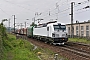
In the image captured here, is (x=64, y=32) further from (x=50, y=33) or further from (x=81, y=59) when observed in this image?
(x=81, y=59)

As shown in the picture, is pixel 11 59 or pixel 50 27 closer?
pixel 11 59

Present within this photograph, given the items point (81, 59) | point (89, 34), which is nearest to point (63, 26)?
point (81, 59)

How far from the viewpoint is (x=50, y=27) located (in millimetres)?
29672

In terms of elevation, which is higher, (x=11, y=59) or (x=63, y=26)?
(x=63, y=26)

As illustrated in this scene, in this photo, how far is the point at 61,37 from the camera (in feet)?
93.1

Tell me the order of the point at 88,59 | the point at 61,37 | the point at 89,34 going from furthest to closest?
the point at 89,34 → the point at 61,37 → the point at 88,59

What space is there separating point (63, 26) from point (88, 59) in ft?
45.1

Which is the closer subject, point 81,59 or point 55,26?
point 81,59

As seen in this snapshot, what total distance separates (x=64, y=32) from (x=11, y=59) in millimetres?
15957

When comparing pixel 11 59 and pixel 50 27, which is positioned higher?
pixel 50 27

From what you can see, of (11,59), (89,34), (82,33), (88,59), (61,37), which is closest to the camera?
(11,59)

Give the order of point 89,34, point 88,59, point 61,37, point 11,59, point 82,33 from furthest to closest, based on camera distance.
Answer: point 82,33 < point 89,34 < point 61,37 < point 88,59 < point 11,59

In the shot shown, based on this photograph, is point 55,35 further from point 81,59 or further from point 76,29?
point 76,29

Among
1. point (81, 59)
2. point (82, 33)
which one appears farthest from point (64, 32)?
point (82, 33)
